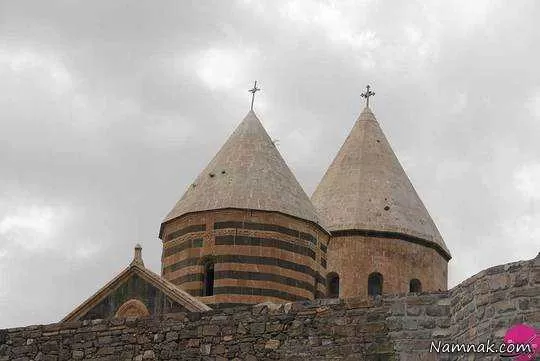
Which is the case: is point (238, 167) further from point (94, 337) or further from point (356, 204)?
point (94, 337)

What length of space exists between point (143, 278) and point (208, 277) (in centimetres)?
306

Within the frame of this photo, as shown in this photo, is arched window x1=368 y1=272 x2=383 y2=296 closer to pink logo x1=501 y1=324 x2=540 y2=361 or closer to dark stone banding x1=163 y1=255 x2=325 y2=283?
dark stone banding x1=163 y1=255 x2=325 y2=283

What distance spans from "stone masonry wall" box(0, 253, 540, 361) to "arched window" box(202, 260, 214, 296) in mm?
6844

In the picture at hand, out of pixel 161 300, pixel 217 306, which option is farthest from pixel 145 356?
pixel 217 306

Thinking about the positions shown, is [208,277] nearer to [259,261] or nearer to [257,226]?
[259,261]

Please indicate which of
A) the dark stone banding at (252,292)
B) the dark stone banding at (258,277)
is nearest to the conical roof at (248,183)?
the dark stone banding at (258,277)

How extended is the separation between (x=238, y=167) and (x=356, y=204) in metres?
4.47

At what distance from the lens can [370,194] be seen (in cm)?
2716

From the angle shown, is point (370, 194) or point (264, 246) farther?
point (370, 194)

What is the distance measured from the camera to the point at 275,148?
2412 centimetres

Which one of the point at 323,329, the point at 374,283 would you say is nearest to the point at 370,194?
the point at 374,283

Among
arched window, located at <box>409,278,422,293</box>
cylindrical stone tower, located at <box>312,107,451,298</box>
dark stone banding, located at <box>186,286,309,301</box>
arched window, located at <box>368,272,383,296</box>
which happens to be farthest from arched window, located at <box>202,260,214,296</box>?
arched window, located at <box>409,278,422,293</box>

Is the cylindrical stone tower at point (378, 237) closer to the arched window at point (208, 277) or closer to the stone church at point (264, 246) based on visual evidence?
the stone church at point (264, 246)

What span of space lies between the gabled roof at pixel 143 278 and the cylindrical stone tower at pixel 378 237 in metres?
7.57
